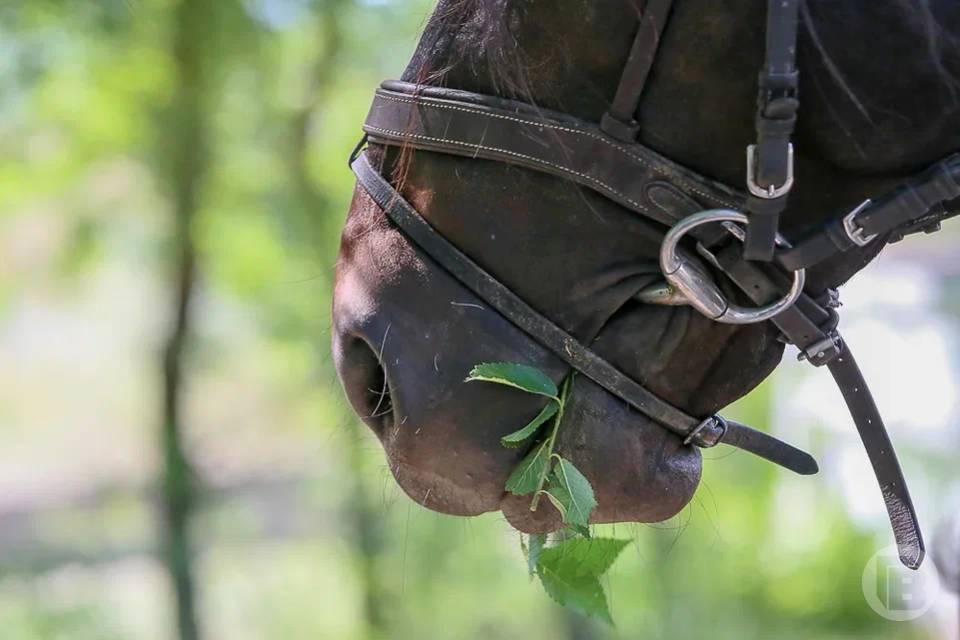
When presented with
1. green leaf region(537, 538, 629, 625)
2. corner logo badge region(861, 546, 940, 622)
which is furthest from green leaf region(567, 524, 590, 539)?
corner logo badge region(861, 546, 940, 622)

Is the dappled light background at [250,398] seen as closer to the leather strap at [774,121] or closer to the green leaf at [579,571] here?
the green leaf at [579,571]

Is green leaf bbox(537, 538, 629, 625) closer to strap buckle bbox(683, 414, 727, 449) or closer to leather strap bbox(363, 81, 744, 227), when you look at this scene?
strap buckle bbox(683, 414, 727, 449)

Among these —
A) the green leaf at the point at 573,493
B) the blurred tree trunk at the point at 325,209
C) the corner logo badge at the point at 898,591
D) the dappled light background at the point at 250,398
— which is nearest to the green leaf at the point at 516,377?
the green leaf at the point at 573,493

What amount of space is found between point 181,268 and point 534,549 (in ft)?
19.6

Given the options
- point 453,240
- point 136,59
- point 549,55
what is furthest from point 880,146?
point 136,59

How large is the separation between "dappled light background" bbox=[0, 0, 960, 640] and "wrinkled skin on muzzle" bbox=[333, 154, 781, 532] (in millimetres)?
3851

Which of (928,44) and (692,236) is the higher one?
(928,44)

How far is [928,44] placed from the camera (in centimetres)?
140

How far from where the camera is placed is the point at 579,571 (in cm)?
171

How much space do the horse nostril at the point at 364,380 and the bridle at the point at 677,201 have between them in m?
0.17

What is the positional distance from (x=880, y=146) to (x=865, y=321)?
7973 mm

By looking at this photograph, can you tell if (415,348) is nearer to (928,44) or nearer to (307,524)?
(928,44)

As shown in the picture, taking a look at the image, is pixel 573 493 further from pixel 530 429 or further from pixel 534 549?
pixel 534 549

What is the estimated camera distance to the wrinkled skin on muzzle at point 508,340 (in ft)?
4.92
